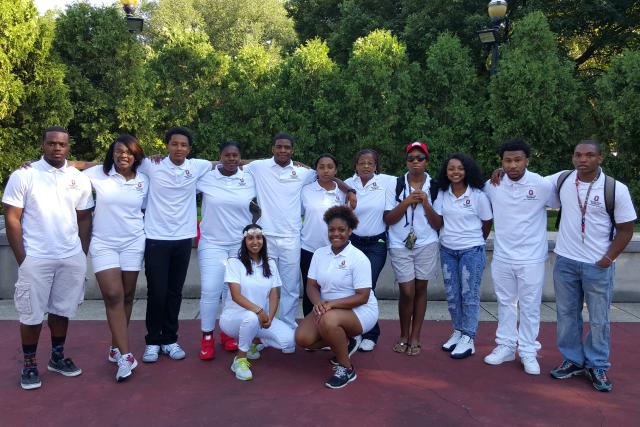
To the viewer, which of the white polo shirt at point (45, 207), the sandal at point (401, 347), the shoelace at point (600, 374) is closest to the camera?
the white polo shirt at point (45, 207)

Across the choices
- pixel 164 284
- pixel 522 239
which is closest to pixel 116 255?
pixel 164 284

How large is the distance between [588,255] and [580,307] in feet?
1.62

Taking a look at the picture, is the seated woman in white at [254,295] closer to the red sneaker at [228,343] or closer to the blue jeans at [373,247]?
the red sneaker at [228,343]

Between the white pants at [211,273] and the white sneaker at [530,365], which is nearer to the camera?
the white sneaker at [530,365]

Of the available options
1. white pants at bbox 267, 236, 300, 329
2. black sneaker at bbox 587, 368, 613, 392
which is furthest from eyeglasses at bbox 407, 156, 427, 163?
black sneaker at bbox 587, 368, 613, 392

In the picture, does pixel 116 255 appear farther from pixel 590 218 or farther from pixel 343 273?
pixel 590 218

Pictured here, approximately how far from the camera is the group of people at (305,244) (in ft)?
13.3

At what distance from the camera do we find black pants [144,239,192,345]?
179 inches

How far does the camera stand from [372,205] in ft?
15.7

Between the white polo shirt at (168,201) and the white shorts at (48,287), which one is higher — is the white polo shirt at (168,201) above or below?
above

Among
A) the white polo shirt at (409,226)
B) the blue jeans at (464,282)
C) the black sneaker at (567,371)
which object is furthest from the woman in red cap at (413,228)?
the black sneaker at (567,371)

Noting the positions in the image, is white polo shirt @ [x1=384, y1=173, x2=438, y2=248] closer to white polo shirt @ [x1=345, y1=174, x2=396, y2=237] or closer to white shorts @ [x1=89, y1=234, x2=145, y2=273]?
white polo shirt @ [x1=345, y1=174, x2=396, y2=237]

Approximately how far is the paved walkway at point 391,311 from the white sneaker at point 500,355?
4.61 ft

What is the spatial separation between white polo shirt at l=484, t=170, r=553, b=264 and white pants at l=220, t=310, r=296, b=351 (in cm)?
193
